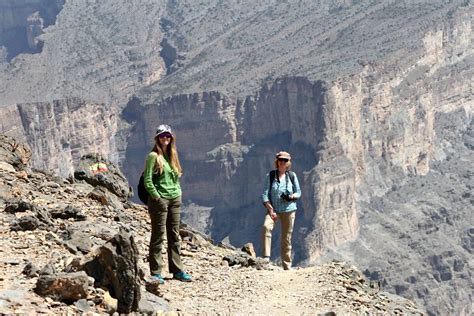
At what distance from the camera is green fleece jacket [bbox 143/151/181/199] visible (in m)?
13.3

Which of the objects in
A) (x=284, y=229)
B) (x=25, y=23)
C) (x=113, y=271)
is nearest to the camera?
(x=113, y=271)

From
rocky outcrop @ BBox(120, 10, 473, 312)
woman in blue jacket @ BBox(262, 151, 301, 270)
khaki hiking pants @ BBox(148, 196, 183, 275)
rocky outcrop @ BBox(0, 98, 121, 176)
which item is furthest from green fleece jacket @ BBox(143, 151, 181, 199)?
rocky outcrop @ BBox(0, 98, 121, 176)

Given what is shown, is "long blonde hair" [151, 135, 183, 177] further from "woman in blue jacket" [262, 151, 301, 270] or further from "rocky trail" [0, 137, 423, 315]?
"woman in blue jacket" [262, 151, 301, 270]

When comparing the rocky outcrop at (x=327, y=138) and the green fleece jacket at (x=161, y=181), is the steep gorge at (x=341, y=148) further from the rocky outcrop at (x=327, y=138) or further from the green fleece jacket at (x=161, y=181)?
the green fleece jacket at (x=161, y=181)

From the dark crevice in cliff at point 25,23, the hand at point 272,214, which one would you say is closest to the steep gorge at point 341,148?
the dark crevice in cliff at point 25,23

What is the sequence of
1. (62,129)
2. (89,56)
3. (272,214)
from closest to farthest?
(272,214)
(62,129)
(89,56)

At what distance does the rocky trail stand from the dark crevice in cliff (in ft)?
518

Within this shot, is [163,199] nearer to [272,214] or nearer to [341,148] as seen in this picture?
[272,214]

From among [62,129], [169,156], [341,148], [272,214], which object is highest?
[62,129]

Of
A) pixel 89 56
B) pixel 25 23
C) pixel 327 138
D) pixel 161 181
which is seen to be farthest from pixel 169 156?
pixel 25 23

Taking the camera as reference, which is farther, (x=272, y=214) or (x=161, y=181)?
(x=272, y=214)

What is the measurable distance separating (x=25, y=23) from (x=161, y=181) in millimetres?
173605

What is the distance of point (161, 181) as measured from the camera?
13.5 m

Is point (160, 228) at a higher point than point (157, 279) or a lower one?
higher
